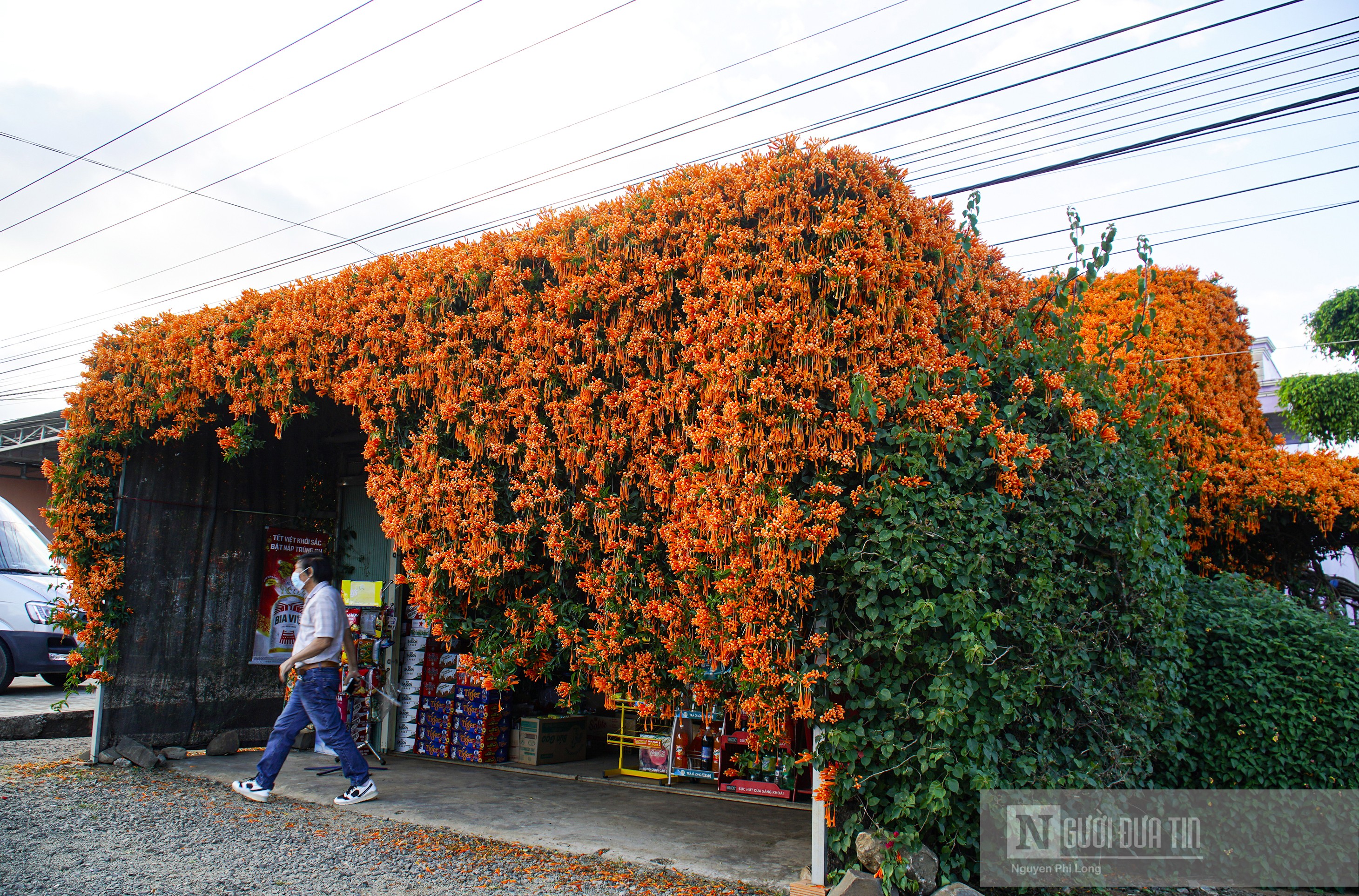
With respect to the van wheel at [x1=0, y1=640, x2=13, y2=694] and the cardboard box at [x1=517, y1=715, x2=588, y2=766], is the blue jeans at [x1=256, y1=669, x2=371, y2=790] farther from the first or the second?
the van wheel at [x1=0, y1=640, x2=13, y2=694]

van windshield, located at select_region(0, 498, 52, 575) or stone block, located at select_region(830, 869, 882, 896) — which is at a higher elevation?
van windshield, located at select_region(0, 498, 52, 575)

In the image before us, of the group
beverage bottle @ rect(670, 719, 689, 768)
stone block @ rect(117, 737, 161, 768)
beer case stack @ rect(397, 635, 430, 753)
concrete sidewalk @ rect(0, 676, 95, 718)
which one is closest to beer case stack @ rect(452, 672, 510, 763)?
beer case stack @ rect(397, 635, 430, 753)

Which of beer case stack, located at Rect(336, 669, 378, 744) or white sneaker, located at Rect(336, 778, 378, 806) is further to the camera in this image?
beer case stack, located at Rect(336, 669, 378, 744)

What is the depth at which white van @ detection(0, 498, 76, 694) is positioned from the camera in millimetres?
10414

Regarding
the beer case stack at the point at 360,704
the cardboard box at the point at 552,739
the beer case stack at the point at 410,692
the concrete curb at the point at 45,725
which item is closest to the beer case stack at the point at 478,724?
the cardboard box at the point at 552,739

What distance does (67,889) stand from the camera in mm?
4070

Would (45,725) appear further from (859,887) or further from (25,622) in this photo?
(859,887)

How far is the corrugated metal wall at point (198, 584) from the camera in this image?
24.6ft

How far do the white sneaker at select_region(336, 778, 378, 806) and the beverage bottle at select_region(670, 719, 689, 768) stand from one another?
8.22 ft

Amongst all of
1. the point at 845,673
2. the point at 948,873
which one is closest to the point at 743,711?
the point at 845,673

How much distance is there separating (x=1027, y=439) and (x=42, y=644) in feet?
41.2

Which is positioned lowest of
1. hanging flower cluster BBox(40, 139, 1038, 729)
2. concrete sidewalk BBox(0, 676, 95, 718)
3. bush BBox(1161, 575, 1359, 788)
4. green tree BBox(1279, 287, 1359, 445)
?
concrete sidewalk BBox(0, 676, 95, 718)

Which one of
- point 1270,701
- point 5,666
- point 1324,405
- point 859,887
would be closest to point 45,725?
point 5,666

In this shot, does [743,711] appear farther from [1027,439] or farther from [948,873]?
[1027,439]
